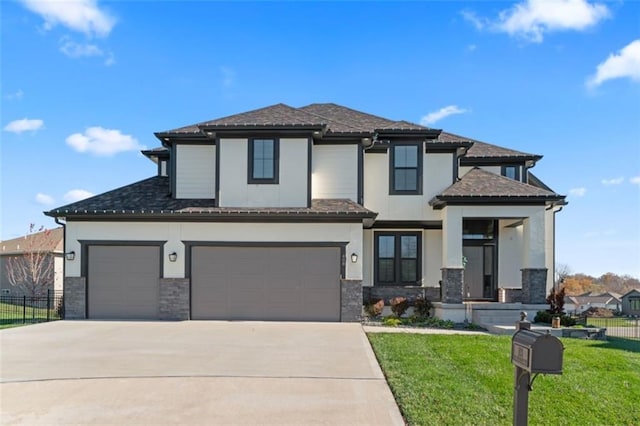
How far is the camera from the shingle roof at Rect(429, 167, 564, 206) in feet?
52.1

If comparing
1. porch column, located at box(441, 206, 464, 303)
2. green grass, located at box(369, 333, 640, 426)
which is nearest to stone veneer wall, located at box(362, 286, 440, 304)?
porch column, located at box(441, 206, 464, 303)

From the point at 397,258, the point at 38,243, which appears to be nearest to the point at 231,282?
the point at 397,258

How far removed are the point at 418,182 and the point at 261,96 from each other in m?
7.29

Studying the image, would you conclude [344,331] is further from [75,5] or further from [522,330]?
[75,5]

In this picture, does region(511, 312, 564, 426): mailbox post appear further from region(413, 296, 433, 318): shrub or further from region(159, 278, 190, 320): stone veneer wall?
region(159, 278, 190, 320): stone veneer wall

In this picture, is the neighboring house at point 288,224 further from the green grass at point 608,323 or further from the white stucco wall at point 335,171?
the green grass at point 608,323

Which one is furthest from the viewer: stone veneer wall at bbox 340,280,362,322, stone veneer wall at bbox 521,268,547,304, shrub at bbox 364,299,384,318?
shrub at bbox 364,299,384,318

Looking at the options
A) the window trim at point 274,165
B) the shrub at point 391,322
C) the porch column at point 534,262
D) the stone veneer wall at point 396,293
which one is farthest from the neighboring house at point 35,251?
the porch column at point 534,262

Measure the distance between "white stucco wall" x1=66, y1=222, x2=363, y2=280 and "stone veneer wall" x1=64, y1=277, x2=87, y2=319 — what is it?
282 millimetres

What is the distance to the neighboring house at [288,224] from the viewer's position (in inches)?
602

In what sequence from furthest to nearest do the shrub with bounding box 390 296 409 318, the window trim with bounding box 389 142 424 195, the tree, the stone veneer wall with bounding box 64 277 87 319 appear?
the tree → the window trim with bounding box 389 142 424 195 → the shrub with bounding box 390 296 409 318 → the stone veneer wall with bounding box 64 277 87 319

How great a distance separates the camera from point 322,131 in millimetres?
15938

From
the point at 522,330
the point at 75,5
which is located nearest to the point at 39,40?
the point at 75,5

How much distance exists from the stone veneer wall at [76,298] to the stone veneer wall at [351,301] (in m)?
8.24
